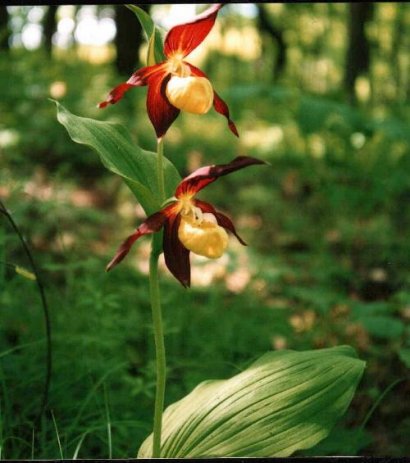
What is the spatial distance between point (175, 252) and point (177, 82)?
308mm

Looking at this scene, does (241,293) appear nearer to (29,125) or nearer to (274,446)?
(274,446)

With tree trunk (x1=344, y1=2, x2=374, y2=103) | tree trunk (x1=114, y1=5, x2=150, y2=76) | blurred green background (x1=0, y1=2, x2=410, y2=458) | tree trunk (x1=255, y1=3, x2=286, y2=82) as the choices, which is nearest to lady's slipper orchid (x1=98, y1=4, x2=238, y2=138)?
blurred green background (x1=0, y1=2, x2=410, y2=458)

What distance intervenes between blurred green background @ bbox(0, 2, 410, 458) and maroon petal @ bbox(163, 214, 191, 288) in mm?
393

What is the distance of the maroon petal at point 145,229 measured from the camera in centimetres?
98

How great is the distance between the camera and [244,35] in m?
7.37

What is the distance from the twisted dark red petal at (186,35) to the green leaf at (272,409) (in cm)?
62

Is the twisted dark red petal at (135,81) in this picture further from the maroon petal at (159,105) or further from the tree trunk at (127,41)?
the tree trunk at (127,41)

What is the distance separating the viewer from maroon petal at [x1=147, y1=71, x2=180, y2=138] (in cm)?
103

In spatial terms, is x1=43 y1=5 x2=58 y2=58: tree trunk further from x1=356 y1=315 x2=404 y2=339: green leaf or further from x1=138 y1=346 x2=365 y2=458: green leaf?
x1=138 y1=346 x2=365 y2=458: green leaf

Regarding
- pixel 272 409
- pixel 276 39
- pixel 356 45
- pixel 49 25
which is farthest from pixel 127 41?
pixel 272 409

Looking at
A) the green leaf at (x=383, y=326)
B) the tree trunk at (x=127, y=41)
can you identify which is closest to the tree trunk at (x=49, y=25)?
the tree trunk at (x=127, y=41)

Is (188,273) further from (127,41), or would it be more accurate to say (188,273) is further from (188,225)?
(127,41)

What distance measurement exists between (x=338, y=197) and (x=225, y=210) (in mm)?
930

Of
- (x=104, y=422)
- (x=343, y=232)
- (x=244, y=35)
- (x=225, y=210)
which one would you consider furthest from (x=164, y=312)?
(x=244, y=35)
